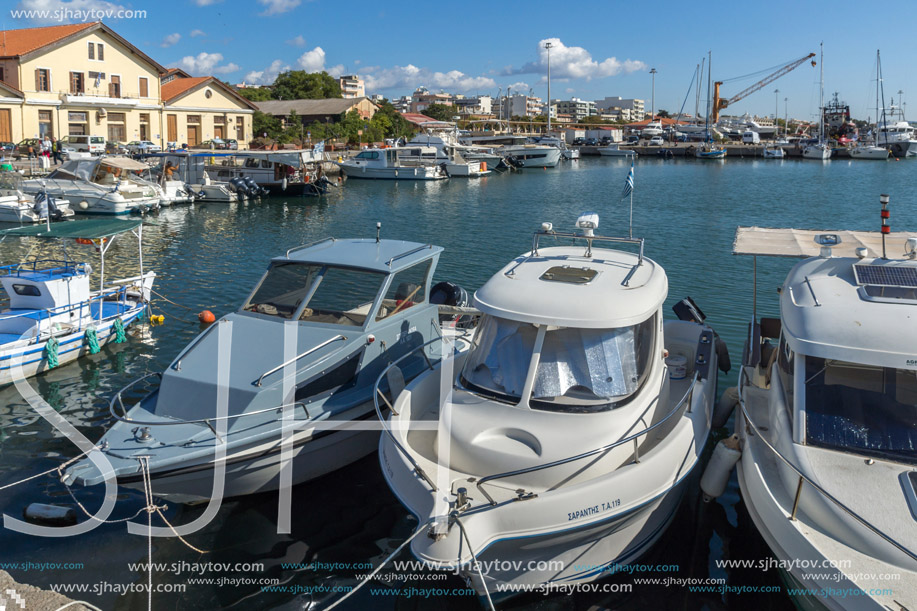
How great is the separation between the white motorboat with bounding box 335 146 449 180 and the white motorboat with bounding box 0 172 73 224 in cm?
2762

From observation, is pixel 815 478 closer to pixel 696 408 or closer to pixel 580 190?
pixel 696 408

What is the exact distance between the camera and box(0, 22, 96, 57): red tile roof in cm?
4981

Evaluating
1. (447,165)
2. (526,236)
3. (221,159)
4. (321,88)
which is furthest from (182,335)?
(321,88)

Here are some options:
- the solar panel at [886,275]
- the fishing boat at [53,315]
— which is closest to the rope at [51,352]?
the fishing boat at [53,315]

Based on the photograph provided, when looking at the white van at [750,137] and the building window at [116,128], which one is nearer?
the building window at [116,128]

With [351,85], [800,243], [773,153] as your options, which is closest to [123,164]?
[800,243]

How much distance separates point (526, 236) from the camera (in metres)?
28.9

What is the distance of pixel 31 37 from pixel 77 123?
6712 millimetres

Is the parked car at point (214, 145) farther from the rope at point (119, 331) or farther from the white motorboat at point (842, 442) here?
the white motorboat at point (842, 442)

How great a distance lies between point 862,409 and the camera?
6.30m

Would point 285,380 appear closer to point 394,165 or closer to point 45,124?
point 394,165

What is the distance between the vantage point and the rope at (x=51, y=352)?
1237 cm

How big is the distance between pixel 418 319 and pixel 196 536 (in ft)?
13.1

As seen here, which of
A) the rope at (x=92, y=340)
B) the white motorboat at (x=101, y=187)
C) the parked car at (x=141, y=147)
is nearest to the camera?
the rope at (x=92, y=340)
